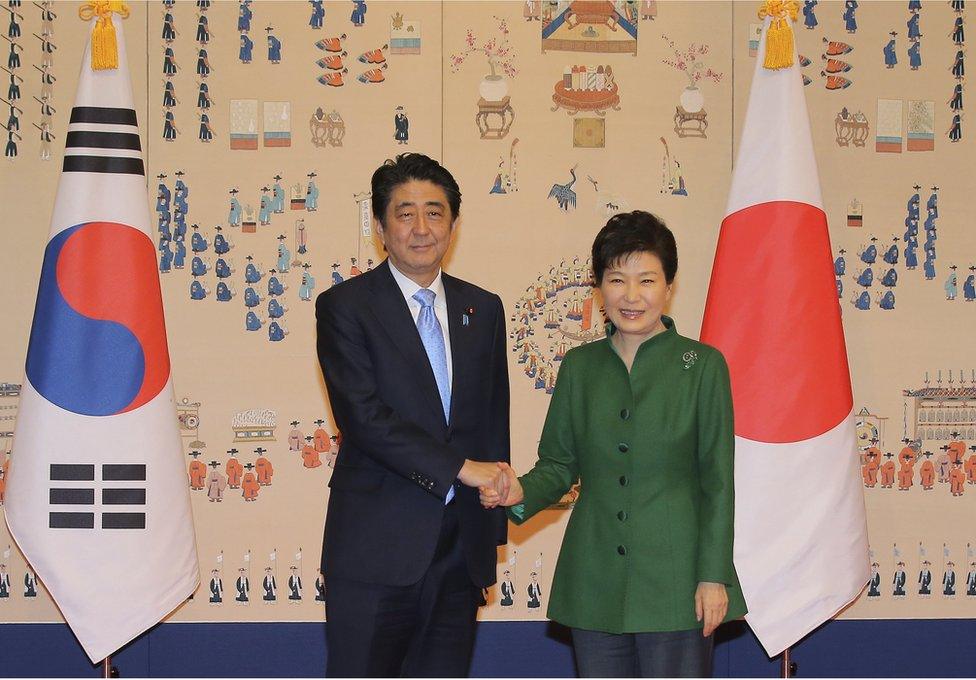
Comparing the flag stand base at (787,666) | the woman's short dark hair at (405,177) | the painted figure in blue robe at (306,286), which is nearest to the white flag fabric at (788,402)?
the flag stand base at (787,666)

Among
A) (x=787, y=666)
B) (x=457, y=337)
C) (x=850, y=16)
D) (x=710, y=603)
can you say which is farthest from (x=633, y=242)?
(x=850, y=16)

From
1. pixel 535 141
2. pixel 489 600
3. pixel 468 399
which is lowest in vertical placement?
pixel 489 600

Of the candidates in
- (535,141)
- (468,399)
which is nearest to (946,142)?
(535,141)

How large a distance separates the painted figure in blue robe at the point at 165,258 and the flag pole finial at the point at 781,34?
Answer: 230cm

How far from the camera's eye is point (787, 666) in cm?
339

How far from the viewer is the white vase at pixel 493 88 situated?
12.2ft

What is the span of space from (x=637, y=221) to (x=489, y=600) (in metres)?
1.96

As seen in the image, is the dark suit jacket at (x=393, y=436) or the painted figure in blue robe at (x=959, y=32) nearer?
the dark suit jacket at (x=393, y=436)

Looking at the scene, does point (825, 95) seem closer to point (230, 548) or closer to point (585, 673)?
point (585, 673)

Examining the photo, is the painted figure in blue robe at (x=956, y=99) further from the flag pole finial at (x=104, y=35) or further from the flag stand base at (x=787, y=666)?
the flag pole finial at (x=104, y=35)

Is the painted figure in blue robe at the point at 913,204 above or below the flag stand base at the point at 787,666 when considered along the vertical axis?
above

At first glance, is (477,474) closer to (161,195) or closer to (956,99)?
(161,195)

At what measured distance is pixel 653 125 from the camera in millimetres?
3775

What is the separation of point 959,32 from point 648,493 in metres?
2.67
